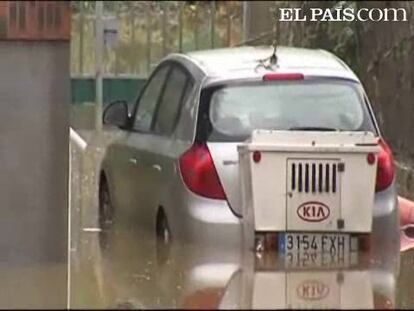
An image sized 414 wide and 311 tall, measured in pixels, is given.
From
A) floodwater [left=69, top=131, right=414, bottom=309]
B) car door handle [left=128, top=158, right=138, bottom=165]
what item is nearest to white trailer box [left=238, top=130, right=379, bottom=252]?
floodwater [left=69, top=131, right=414, bottom=309]

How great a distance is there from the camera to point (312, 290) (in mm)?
8508

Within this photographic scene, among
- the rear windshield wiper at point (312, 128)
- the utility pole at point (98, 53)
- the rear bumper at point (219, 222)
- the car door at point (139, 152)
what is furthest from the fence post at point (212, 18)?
the rear bumper at point (219, 222)

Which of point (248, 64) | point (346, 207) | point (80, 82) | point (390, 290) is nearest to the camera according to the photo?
point (390, 290)

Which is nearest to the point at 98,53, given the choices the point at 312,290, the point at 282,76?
the point at 282,76

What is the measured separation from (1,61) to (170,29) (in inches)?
454

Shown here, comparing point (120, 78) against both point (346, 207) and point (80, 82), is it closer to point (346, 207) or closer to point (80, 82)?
point (80, 82)

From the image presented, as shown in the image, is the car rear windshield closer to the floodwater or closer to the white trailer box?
the white trailer box

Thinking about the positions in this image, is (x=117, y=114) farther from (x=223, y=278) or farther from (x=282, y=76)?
(x=223, y=278)

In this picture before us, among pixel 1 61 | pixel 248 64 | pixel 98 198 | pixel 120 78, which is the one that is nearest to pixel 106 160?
pixel 98 198

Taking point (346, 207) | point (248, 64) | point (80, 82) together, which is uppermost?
point (248, 64)

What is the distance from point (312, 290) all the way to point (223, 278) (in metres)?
0.78

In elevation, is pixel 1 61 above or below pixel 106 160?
above

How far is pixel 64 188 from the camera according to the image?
31.4 feet

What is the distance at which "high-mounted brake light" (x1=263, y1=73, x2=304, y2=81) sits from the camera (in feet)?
34.2
